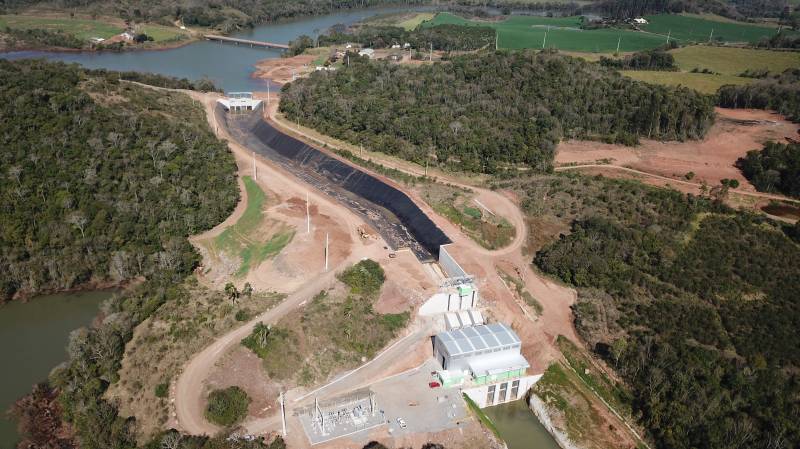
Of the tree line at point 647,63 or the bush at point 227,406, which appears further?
the tree line at point 647,63

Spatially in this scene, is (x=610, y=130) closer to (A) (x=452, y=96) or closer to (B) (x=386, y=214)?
(A) (x=452, y=96)

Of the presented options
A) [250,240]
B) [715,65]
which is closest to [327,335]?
[250,240]

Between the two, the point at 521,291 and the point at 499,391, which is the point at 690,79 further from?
→ the point at 499,391

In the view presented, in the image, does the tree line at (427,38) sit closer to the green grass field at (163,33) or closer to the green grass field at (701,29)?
the green grass field at (163,33)

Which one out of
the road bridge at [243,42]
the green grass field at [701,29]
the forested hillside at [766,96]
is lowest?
the road bridge at [243,42]

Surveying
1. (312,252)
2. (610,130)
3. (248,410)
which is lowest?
(248,410)

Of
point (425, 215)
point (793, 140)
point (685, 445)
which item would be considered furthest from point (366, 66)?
point (685, 445)

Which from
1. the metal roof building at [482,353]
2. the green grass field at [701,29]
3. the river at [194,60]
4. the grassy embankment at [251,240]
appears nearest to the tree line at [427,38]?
the river at [194,60]
